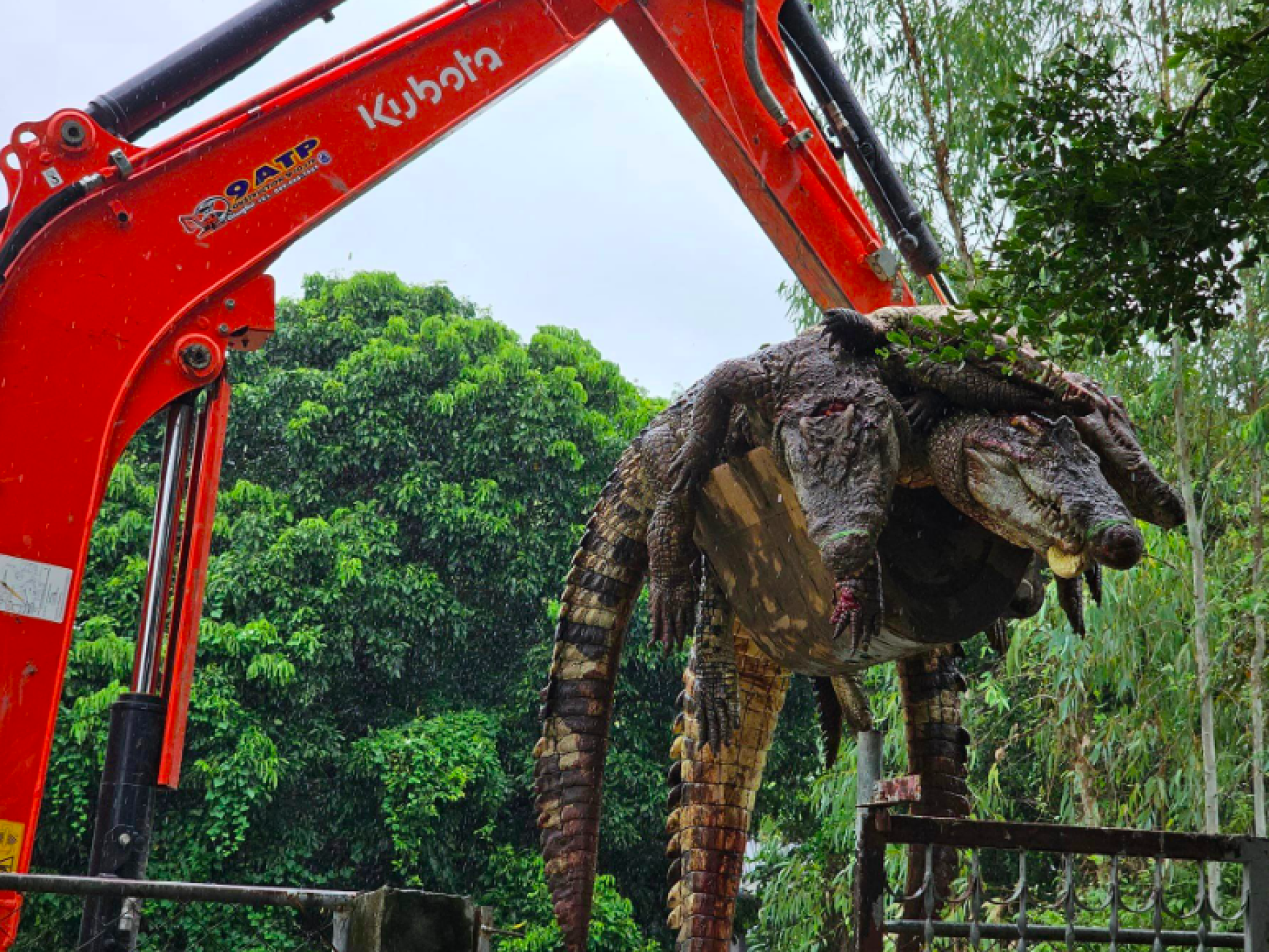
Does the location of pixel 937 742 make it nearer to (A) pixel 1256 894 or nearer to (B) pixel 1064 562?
(A) pixel 1256 894

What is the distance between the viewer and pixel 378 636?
454 inches

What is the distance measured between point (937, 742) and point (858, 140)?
2159 mm

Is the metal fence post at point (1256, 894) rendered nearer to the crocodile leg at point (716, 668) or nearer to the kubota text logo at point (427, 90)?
the crocodile leg at point (716, 668)

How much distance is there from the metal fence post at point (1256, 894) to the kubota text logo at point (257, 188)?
11.0 ft

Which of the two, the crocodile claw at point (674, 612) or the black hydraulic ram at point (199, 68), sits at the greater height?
the black hydraulic ram at point (199, 68)

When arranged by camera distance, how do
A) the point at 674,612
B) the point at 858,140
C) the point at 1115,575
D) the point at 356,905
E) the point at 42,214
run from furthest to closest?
the point at 1115,575
the point at 858,140
the point at 42,214
the point at 674,612
the point at 356,905

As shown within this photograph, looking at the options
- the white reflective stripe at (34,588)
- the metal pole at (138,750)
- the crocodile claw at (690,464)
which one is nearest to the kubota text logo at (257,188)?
the metal pole at (138,750)

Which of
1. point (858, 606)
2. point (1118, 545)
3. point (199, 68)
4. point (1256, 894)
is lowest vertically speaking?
point (1256, 894)

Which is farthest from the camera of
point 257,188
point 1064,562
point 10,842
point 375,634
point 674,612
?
point 375,634

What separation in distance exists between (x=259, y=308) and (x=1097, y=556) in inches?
106

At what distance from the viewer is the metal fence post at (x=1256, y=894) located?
3.19m

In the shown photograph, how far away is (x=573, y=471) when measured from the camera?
12.5 metres

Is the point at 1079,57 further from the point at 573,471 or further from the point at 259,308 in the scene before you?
the point at 573,471

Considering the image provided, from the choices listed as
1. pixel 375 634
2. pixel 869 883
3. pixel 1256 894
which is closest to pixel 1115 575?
pixel 1256 894
